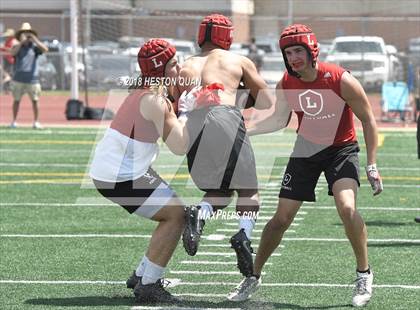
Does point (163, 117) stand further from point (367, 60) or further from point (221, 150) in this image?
point (367, 60)

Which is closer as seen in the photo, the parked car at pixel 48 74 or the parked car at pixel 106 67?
the parked car at pixel 106 67

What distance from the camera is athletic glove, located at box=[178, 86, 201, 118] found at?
290 inches

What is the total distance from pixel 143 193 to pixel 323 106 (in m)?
1.22

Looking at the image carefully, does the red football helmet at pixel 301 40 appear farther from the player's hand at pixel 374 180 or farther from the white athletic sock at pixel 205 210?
the white athletic sock at pixel 205 210

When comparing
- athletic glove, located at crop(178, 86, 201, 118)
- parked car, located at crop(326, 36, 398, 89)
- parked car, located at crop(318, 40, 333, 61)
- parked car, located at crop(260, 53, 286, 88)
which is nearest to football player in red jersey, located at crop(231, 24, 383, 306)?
athletic glove, located at crop(178, 86, 201, 118)

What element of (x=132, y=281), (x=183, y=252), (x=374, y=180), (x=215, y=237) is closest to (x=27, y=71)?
(x=215, y=237)

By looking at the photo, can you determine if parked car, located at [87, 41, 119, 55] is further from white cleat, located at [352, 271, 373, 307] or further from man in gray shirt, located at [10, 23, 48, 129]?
white cleat, located at [352, 271, 373, 307]

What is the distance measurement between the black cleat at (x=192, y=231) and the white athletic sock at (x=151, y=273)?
25cm

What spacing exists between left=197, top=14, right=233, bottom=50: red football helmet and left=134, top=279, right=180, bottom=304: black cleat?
6.07 ft

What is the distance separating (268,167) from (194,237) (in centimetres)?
845

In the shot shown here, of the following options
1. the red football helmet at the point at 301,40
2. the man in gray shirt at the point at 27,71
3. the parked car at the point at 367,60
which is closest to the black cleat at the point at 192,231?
the red football helmet at the point at 301,40

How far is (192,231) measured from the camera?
6.86 meters

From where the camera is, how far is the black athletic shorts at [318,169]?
6992 millimetres

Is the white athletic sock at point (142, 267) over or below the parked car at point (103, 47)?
over
